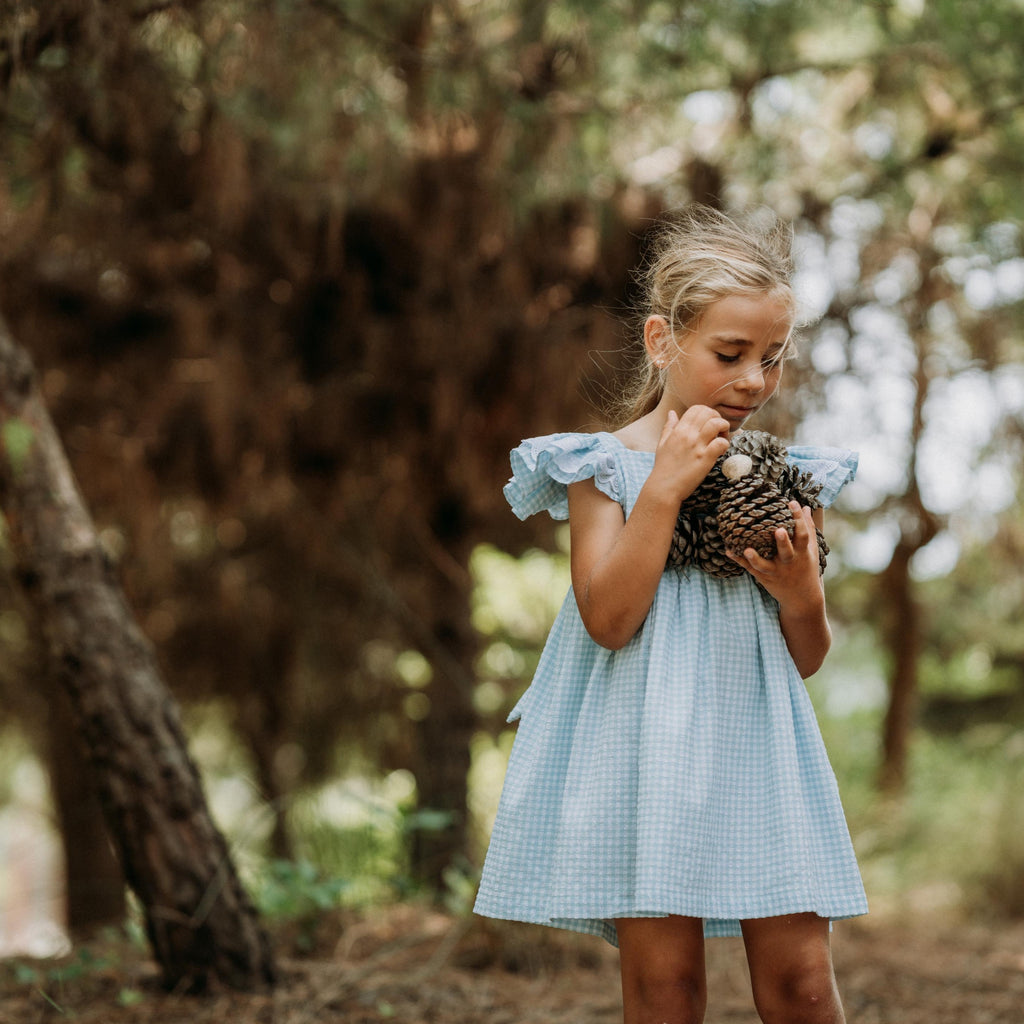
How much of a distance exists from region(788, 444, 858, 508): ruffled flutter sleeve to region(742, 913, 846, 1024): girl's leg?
691 millimetres

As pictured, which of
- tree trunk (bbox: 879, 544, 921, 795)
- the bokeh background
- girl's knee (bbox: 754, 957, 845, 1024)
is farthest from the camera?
tree trunk (bbox: 879, 544, 921, 795)

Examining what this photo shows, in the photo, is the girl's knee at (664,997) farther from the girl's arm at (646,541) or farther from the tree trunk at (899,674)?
the tree trunk at (899,674)

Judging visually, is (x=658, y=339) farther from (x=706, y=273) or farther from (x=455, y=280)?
(x=455, y=280)

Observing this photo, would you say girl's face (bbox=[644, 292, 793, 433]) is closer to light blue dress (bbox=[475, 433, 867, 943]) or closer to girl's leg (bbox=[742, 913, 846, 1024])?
light blue dress (bbox=[475, 433, 867, 943])

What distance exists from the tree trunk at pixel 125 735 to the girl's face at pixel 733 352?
1.62 meters

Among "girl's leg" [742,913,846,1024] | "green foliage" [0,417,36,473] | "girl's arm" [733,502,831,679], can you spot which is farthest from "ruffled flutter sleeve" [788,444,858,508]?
"green foliage" [0,417,36,473]

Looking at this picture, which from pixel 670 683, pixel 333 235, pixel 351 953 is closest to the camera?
pixel 670 683

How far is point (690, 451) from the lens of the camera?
1.62 meters

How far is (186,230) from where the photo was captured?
13.1ft

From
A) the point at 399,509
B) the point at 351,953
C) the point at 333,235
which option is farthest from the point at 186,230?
the point at 351,953

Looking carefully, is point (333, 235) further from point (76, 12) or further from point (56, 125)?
point (76, 12)

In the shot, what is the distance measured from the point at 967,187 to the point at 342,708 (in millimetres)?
4458

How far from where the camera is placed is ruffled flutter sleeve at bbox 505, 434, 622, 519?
1.75m

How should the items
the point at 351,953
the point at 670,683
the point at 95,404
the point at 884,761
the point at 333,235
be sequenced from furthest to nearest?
the point at 884,761
the point at 95,404
the point at 333,235
the point at 351,953
the point at 670,683
